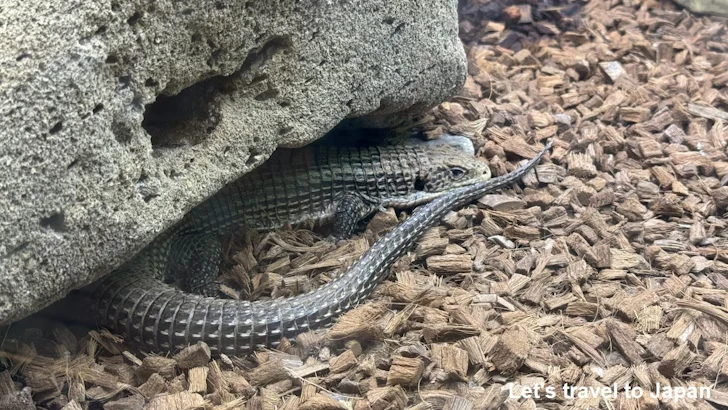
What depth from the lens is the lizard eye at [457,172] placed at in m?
4.59

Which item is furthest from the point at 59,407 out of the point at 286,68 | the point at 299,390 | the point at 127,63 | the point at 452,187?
the point at 452,187

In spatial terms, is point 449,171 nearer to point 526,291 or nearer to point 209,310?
point 526,291

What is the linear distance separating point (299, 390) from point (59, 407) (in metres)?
0.97

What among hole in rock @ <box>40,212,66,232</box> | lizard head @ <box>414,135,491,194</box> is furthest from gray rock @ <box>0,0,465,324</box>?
lizard head @ <box>414,135,491,194</box>

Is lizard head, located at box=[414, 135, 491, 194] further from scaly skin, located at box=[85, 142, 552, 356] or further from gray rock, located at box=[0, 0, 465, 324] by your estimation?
scaly skin, located at box=[85, 142, 552, 356]

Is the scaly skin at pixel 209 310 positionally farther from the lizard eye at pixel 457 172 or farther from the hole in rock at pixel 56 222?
the lizard eye at pixel 457 172

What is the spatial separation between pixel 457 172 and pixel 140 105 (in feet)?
8.21

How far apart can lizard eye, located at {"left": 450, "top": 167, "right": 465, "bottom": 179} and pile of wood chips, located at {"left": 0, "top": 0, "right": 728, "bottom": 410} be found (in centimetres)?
23

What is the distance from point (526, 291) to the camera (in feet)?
10.9

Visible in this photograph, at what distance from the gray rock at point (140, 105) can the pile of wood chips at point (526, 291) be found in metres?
0.57

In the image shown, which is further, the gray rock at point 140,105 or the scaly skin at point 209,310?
the scaly skin at point 209,310

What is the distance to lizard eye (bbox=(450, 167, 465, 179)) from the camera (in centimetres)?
459

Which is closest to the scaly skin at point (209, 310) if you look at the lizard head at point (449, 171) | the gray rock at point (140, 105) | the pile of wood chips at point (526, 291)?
the pile of wood chips at point (526, 291)

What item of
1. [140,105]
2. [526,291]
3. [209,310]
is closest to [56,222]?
[140,105]
